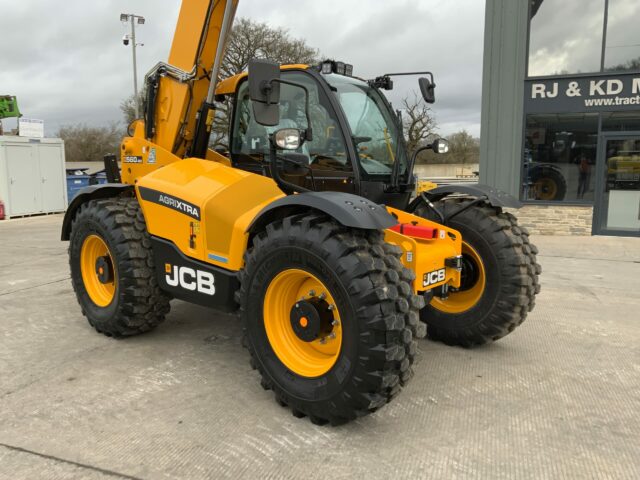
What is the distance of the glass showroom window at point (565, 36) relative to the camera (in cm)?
1034

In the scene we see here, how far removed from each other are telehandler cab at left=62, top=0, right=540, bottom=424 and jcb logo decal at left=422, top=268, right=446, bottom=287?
13mm

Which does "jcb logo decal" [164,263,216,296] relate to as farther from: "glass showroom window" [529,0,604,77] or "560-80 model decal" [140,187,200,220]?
"glass showroom window" [529,0,604,77]

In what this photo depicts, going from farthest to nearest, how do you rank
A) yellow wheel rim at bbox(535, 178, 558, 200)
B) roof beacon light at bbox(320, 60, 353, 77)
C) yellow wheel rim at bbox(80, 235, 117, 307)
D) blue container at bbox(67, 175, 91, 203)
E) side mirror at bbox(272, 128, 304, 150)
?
blue container at bbox(67, 175, 91, 203), yellow wheel rim at bbox(535, 178, 558, 200), yellow wheel rim at bbox(80, 235, 117, 307), roof beacon light at bbox(320, 60, 353, 77), side mirror at bbox(272, 128, 304, 150)

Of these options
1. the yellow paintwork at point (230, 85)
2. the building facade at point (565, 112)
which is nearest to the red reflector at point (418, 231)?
the yellow paintwork at point (230, 85)

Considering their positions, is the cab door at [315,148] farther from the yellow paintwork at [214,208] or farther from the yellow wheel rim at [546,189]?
the yellow wheel rim at [546,189]

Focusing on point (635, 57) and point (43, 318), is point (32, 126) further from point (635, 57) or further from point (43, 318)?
point (635, 57)

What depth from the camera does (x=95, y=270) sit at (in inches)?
176

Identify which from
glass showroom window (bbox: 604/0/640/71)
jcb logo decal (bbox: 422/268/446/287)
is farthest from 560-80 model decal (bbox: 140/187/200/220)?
glass showroom window (bbox: 604/0/640/71)

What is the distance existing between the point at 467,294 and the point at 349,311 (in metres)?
1.82

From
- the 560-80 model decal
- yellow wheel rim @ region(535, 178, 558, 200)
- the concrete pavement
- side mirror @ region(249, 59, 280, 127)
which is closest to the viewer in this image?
the concrete pavement

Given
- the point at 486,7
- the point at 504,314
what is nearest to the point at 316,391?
the point at 504,314

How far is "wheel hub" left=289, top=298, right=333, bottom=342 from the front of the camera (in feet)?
9.55

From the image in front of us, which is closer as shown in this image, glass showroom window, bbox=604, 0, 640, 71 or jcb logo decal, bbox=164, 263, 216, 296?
jcb logo decal, bbox=164, 263, 216, 296

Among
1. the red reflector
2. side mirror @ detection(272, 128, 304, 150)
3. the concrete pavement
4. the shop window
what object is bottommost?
the concrete pavement
